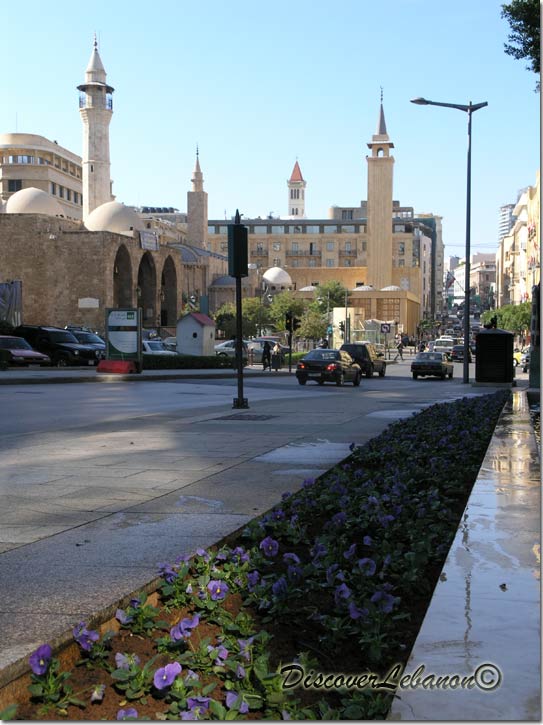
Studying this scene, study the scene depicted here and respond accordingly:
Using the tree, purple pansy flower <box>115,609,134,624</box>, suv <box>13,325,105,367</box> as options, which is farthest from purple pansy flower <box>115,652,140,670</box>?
suv <box>13,325,105,367</box>

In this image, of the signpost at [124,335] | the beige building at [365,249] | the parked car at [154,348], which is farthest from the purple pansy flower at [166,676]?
the beige building at [365,249]

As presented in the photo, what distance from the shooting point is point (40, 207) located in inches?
3152

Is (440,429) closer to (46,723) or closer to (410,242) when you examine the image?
(46,723)

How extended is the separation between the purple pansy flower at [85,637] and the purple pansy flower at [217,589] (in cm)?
72

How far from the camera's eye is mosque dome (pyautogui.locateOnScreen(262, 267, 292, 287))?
138 m

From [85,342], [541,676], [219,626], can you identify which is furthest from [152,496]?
[85,342]

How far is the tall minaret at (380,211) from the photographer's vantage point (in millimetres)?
130875

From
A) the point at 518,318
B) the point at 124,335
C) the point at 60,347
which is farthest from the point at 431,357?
the point at 518,318

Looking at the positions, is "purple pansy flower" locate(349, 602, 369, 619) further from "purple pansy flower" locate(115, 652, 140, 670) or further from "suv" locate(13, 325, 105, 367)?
"suv" locate(13, 325, 105, 367)

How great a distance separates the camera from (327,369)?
30.6 meters

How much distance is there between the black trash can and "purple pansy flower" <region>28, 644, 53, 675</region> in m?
27.8

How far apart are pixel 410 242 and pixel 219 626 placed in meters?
148

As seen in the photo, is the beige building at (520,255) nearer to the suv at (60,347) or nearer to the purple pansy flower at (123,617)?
the suv at (60,347)

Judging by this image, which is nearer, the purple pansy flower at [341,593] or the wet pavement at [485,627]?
the wet pavement at [485,627]
